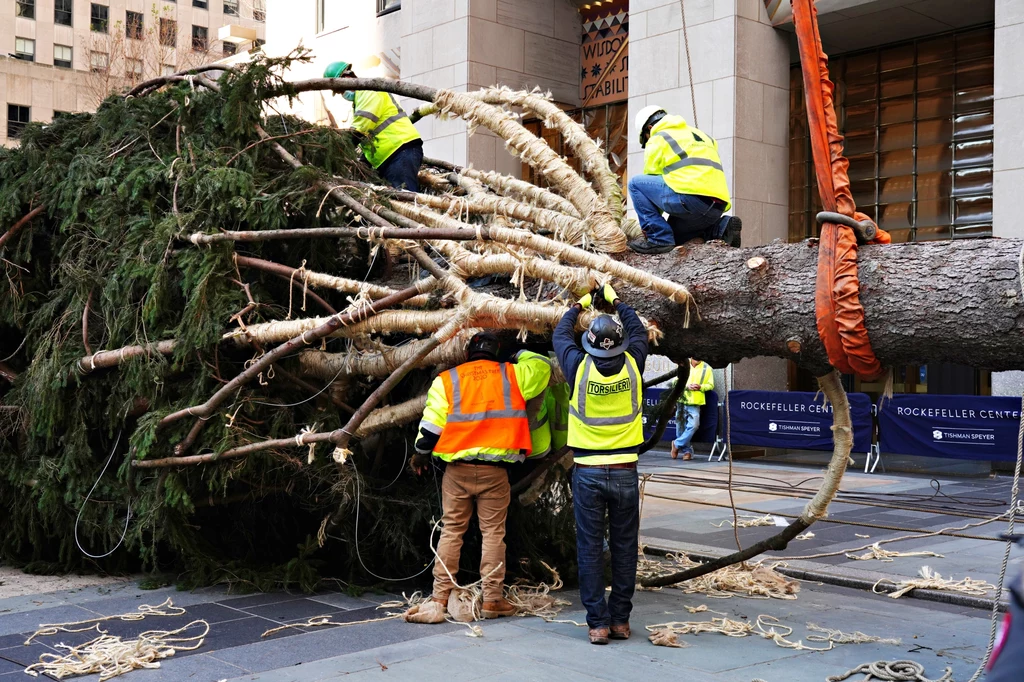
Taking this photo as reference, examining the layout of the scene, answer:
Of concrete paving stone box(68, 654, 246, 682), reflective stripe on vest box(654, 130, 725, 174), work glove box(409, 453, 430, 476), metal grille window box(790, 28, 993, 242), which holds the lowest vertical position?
concrete paving stone box(68, 654, 246, 682)

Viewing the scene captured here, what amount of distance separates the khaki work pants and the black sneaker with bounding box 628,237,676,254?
172 cm

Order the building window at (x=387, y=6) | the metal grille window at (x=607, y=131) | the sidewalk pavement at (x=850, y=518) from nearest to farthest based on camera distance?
the sidewalk pavement at (x=850, y=518)
the metal grille window at (x=607, y=131)
the building window at (x=387, y=6)

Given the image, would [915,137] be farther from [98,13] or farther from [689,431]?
[98,13]

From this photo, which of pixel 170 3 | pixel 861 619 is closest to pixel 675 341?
pixel 861 619

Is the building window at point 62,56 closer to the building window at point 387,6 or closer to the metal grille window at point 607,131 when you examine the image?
the building window at point 387,6

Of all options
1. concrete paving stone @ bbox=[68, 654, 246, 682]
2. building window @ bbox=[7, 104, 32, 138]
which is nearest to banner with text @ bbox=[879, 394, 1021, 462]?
concrete paving stone @ bbox=[68, 654, 246, 682]

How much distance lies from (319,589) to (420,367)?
6.01 feet

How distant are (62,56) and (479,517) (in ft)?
183

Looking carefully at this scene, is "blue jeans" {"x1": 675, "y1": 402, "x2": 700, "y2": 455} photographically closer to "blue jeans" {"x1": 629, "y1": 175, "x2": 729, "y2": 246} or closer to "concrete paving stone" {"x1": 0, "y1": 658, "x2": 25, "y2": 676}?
"blue jeans" {"x1": 629, "y1": 175, "x2": 729, "y2": 246}

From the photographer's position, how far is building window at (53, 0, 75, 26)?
5456 cm

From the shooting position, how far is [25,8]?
5331 centimetres

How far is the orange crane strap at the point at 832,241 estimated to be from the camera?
215 inches

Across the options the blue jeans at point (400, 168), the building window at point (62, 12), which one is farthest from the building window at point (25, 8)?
the blue jeans at point (400, 168)

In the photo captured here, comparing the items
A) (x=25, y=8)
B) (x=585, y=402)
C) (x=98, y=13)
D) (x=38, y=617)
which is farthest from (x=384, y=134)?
(x=98, y=13)
